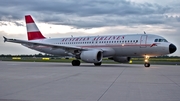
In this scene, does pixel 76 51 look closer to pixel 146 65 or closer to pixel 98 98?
pixel 146 65

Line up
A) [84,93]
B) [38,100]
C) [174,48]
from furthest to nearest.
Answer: [174,48]
[84,93]
[38,100]

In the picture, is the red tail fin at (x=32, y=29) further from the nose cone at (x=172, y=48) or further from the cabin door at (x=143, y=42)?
the nose cone at (x=172, y=48)

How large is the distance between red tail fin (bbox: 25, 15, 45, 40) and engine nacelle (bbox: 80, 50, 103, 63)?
11039 mm

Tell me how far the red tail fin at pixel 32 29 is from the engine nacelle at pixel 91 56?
11.0m

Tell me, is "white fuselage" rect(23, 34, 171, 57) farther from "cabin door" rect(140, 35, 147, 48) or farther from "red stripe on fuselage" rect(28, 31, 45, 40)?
"red stripe on fuselage" rect(28, 31, 45, 40)

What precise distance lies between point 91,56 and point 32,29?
42.6 ft

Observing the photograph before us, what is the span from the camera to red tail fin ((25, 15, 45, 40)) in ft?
122

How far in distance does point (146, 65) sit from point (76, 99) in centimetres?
1973

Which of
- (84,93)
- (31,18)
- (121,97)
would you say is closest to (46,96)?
(84,93)

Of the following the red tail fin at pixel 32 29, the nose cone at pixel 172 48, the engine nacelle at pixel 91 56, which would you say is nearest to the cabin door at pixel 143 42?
the nose cone at pixel 172 48

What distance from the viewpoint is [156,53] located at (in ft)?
86.1

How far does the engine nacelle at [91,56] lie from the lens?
27609 millimetres

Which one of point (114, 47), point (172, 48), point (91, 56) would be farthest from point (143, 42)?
point (91, 56)

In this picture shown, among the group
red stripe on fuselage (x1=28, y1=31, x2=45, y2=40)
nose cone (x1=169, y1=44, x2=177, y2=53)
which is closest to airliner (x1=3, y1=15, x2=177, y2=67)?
nose cone (x1=169, y1=44, x2=177, y2=53)
